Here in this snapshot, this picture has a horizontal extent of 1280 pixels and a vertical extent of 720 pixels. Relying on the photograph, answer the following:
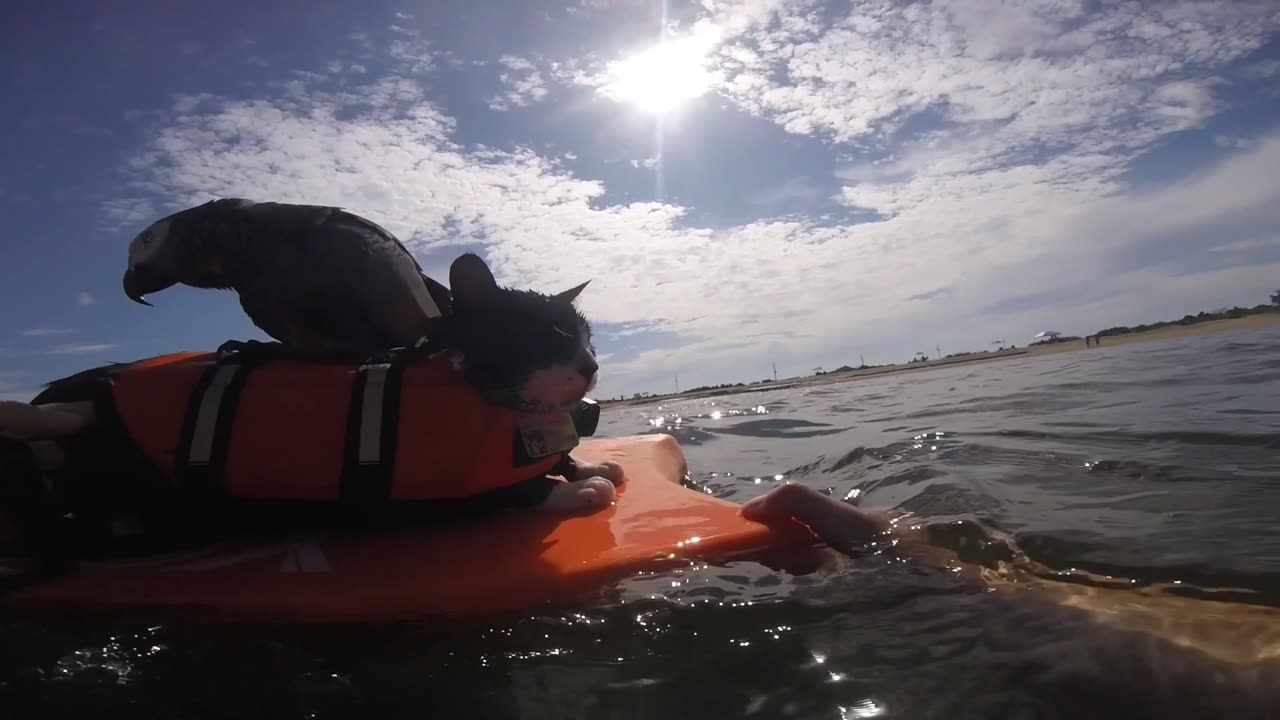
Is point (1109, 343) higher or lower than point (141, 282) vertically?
lower

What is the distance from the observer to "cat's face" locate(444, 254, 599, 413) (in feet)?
8.04

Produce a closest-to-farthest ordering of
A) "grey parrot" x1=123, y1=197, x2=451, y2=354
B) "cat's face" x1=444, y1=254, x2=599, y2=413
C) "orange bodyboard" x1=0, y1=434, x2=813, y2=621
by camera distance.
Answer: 1. "orange bodyboard" x1=0, y1=434, x2=813, y2=621
2. "cat's face" x1=444, y1=254, x2=599, y2=413
3. "grey parrot" x1=123, y1=197, x2=451, y2=354

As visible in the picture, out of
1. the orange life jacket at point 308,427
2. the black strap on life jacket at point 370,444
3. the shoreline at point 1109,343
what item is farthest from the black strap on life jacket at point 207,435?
the shoreline at point 1109,343

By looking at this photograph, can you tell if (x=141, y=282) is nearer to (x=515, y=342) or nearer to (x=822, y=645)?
(x=515, y=342)

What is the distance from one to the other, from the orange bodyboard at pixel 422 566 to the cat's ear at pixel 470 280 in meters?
0.91

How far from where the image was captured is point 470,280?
241 cm

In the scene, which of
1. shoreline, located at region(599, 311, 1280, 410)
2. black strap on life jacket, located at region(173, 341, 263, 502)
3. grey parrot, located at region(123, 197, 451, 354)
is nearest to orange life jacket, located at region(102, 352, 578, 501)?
black strap on life jacket, located at region(173, 341, 263, 502)

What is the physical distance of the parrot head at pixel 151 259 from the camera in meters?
3.02

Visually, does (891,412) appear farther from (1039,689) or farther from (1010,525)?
(1039,689)

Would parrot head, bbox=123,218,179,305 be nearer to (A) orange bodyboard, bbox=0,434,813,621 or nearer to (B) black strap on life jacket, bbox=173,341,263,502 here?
(B) black strap on life jacket, bbox=173,341,263,502

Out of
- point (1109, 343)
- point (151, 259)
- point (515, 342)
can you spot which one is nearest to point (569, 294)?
point (515, 342)

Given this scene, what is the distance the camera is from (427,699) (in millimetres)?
1504

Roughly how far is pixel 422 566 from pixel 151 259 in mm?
1984

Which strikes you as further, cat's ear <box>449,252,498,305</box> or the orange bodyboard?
cat's ear <box>449,252,498,305</box>
